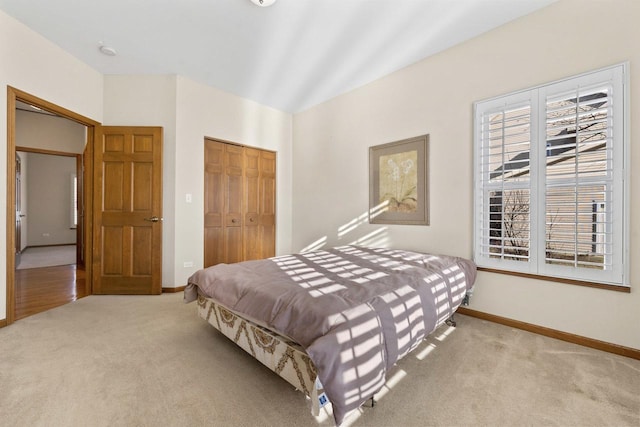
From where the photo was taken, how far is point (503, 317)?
259 cm

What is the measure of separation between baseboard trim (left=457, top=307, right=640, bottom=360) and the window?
479 millimetres

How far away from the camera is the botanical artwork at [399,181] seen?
10.8 ft

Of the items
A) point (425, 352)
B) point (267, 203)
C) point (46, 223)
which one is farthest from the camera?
point (46, 223)

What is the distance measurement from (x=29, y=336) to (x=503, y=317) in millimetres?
4234

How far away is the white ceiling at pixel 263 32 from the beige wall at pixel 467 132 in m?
0.27

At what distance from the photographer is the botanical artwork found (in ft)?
10.8

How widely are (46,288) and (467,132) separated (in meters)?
5.57

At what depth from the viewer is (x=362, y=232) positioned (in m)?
3.86

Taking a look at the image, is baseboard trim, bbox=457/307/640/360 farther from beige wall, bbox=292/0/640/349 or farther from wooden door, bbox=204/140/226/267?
wooden door, bbox=204/140/226/267

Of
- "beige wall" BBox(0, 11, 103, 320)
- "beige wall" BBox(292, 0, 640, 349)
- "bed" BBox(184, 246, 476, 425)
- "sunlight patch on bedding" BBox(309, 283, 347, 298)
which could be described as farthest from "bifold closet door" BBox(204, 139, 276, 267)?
"sunlight patch on bedding" BBox(309, 283, 347, 298)

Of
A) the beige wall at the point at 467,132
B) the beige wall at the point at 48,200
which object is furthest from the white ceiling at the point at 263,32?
the beige wall at the point at 48,200

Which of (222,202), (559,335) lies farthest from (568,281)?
(222,202)

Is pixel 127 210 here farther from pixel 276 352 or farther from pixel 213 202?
pixel 276 352

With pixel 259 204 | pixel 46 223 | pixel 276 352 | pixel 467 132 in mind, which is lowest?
pixel 276 352
